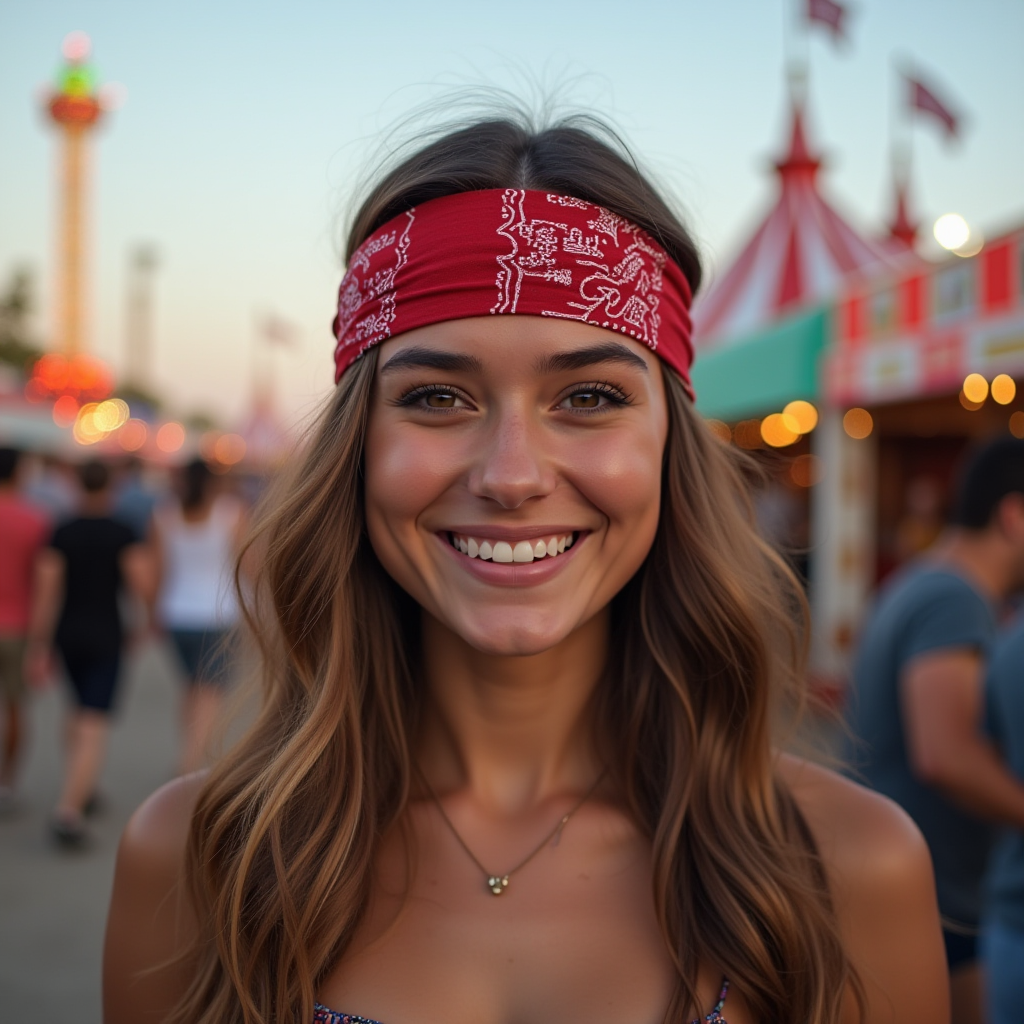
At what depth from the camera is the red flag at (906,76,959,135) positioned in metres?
13.7

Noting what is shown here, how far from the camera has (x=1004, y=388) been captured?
8.46m

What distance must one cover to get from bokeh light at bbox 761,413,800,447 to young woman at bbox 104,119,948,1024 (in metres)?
10.4

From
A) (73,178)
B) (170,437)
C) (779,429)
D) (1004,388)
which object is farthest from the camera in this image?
(73,178)

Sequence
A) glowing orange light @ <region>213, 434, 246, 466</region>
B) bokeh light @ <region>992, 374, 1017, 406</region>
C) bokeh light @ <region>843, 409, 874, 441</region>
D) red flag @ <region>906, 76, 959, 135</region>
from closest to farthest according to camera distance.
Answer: bokeh light @ <region>992, 374, 1017, 406</region>
bokeh light @ <region>843, 409, 874, 441</region>
red flag @ <region>906, 76, 959, 135</region>
glowing orange light @ <region>213, 434, 246, 466</region>

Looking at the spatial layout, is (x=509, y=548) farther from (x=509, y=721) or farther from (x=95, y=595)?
(x=95, y=595)

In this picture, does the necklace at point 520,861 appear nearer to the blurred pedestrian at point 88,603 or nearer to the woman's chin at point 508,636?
the woman's chin at point 508,636

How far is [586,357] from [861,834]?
2.99ft

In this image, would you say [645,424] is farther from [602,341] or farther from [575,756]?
[575,756]

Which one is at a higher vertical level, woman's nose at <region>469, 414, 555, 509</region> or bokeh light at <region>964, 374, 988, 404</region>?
bokeh light at <region>964, 374, 988, 404</region>

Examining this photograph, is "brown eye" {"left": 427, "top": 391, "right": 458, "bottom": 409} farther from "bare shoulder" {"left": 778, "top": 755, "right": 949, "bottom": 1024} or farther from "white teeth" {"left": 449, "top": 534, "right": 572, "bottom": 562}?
"bare shoulder" {"left": 778, "top": 755, "right": 949, "bottom": 1024}

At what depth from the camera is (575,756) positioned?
1.97m

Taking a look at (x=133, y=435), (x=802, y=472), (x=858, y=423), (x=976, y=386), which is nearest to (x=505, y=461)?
(x=976, y=386)

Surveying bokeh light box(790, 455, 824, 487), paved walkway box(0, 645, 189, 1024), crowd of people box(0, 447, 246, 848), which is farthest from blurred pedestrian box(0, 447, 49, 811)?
bokeh light box(790, 455, 824, 487)

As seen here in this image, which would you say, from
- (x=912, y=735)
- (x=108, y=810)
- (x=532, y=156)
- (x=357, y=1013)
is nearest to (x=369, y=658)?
(x=357, y=1013)
